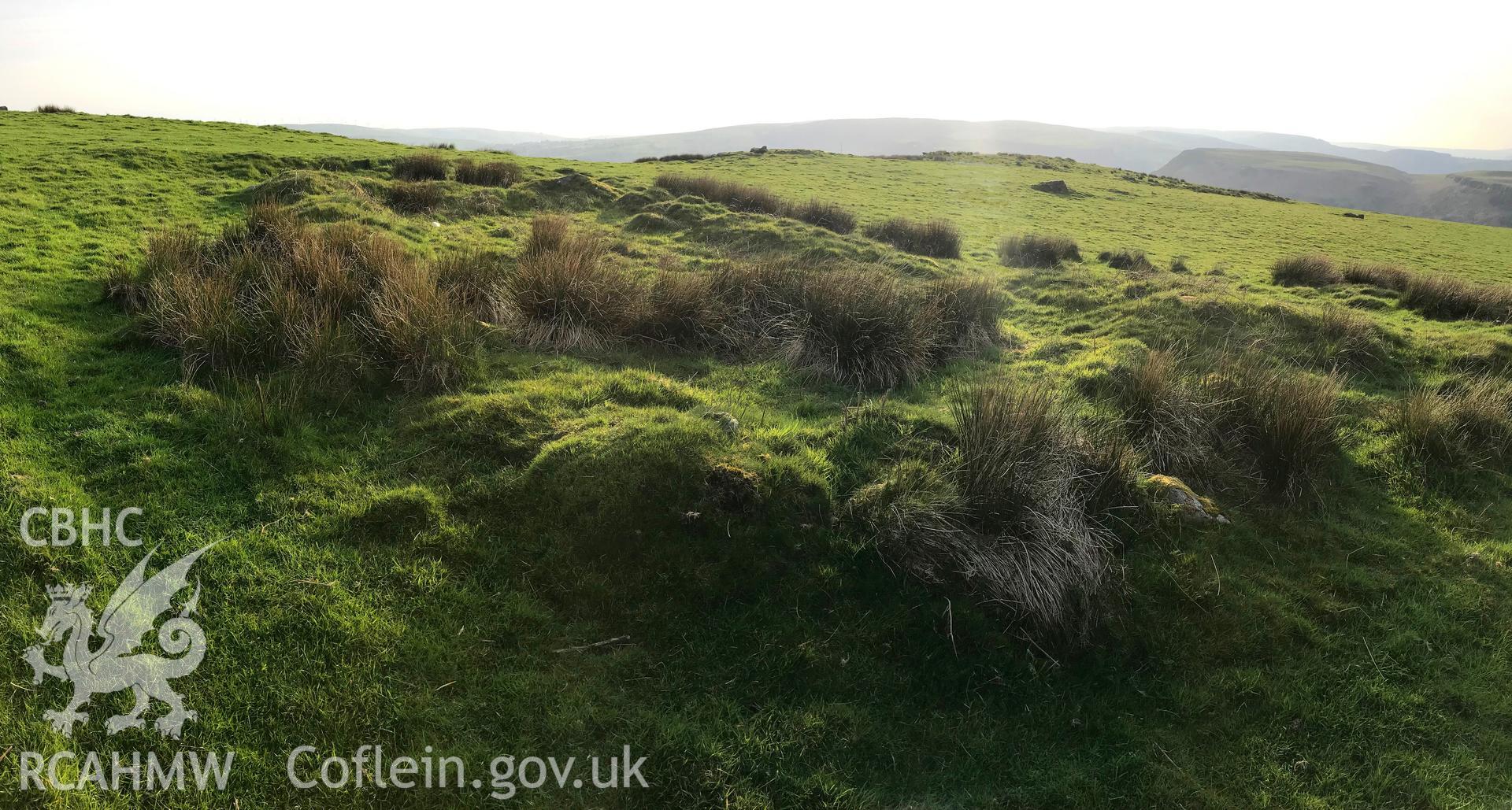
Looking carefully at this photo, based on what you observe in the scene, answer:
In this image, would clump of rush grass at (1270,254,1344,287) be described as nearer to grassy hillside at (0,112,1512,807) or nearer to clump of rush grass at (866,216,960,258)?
clump of rush grass at (866,216,960,258)

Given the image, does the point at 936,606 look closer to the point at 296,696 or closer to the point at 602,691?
the point at 602,691

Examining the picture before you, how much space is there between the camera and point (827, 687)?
4121 millimetres

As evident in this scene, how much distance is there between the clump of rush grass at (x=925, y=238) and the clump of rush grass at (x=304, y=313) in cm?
1258

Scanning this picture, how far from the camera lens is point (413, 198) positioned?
49.6 feet

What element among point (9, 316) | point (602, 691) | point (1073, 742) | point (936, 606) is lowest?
point (1073, 742)

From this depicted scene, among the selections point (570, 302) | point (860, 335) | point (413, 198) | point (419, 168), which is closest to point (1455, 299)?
point (860, 335)

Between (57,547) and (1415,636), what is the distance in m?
9.61

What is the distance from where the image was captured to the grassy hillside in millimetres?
3742

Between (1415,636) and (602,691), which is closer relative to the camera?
(602,691)

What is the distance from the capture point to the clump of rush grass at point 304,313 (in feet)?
21.5

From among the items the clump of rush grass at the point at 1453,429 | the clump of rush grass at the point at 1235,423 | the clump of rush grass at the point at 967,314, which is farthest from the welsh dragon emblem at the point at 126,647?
the clump of rush grass at the point at 1453,429

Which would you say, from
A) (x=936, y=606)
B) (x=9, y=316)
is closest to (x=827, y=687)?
(x=936, y=606)

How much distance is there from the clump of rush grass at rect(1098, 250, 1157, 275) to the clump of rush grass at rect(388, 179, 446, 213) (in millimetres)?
17488

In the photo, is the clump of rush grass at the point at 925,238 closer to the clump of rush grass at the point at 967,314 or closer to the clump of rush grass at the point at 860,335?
the clump of rush grass at the point at 967,314
